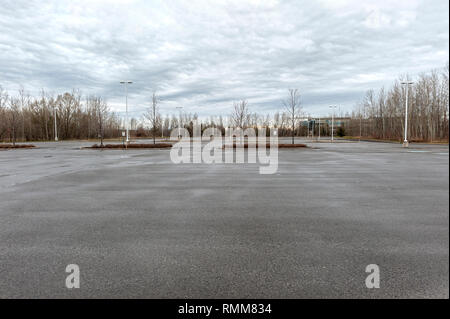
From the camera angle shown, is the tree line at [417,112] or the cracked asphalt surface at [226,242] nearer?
the cracked asphalt surface at [226,242]

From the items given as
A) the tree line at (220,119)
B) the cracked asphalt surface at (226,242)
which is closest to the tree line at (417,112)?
the tree line at (220,119)

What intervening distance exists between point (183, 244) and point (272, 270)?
55.8 inches

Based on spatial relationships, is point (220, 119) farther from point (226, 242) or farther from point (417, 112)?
point (226, 242)

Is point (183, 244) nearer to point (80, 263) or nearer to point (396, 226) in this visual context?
point (80, 263)

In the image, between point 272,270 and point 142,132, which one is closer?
point 272,270

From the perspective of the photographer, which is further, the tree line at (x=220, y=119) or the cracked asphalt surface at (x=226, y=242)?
the tree line at (x=220, y=119)

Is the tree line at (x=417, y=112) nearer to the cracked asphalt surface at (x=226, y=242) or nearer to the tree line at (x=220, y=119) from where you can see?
the tree line at (x=220, y=119)

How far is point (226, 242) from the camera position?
13.6 feet

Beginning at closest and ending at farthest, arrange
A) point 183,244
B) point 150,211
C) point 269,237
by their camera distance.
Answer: point 183,244, point 269,237, point 150,211

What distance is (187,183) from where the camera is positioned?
31.1 ft

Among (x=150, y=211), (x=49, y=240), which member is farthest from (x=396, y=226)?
(x=49, y=240)

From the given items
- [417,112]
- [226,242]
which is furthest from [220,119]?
[226,242]

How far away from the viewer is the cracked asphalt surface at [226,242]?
114 inches

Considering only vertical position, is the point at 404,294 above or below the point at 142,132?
below
